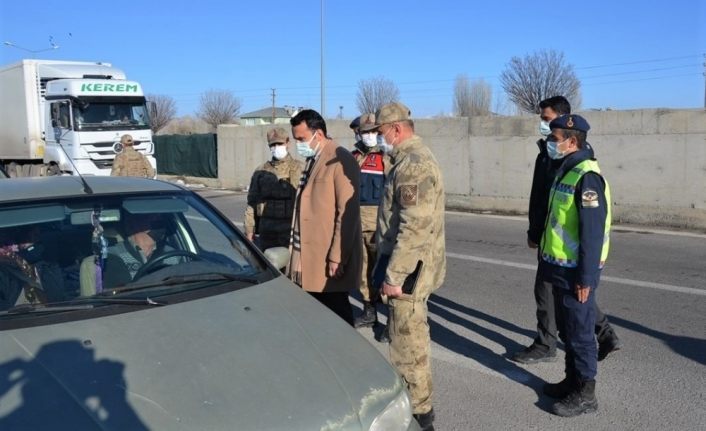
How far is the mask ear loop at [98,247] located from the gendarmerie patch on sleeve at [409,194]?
151 centimetres

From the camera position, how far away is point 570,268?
366cm

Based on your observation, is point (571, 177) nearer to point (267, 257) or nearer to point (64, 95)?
point (267, 257)

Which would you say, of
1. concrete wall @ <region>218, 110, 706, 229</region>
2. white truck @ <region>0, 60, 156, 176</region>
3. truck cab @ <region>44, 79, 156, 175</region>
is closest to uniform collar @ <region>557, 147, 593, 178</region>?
concrete wall @ <region>218, 110, 706, 229</region>

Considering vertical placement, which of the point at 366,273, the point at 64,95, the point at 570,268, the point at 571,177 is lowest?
the point at 366,273

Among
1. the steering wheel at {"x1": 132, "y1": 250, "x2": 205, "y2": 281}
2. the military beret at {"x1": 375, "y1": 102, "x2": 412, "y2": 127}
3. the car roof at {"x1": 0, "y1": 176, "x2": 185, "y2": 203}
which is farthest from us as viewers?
the military beret at {"x1": 375, "y1": 102, "x2": 412, "y2": 127}

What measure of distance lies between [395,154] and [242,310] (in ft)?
4.30

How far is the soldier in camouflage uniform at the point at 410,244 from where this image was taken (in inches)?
131

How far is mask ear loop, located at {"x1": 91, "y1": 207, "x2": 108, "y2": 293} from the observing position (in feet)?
9.59

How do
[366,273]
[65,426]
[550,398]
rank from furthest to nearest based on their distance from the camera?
[366,273] → [550,398] → [65,426]

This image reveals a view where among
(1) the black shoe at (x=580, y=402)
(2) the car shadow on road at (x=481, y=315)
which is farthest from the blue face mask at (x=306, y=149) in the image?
(2) the car shadow on road at (x=481, y=315)

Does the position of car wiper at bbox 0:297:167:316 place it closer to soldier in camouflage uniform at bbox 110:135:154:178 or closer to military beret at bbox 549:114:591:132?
military beret at bbox 549:114:591:132

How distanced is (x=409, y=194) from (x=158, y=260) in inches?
51.9

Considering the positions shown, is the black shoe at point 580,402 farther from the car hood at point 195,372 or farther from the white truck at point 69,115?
the white truck at point 69,115

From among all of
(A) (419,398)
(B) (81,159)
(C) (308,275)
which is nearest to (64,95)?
(B) (81,159)
